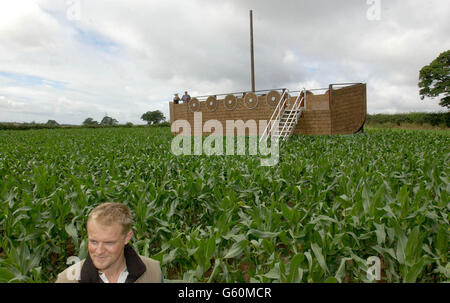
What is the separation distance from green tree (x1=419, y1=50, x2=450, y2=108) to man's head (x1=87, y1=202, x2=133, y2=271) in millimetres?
44630

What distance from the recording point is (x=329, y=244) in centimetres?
229

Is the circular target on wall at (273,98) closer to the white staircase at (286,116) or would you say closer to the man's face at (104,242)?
the white staircase at (286,116)

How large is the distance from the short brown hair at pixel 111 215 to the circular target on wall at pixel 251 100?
16.6m

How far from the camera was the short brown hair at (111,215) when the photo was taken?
118 centimetres

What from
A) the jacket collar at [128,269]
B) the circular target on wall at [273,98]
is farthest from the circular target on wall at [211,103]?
the jacket collar at [128,269]

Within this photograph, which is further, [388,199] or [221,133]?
[221,133]

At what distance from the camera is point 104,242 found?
1.20 m

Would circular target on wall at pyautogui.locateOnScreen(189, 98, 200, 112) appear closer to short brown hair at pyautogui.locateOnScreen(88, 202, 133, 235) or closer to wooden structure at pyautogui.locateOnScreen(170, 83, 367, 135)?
wooden structure at pyautogui.locateOnScreen(170, 83, 367, 135)

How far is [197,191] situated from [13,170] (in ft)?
18.1

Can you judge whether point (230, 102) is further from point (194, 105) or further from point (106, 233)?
point (106, 233)
